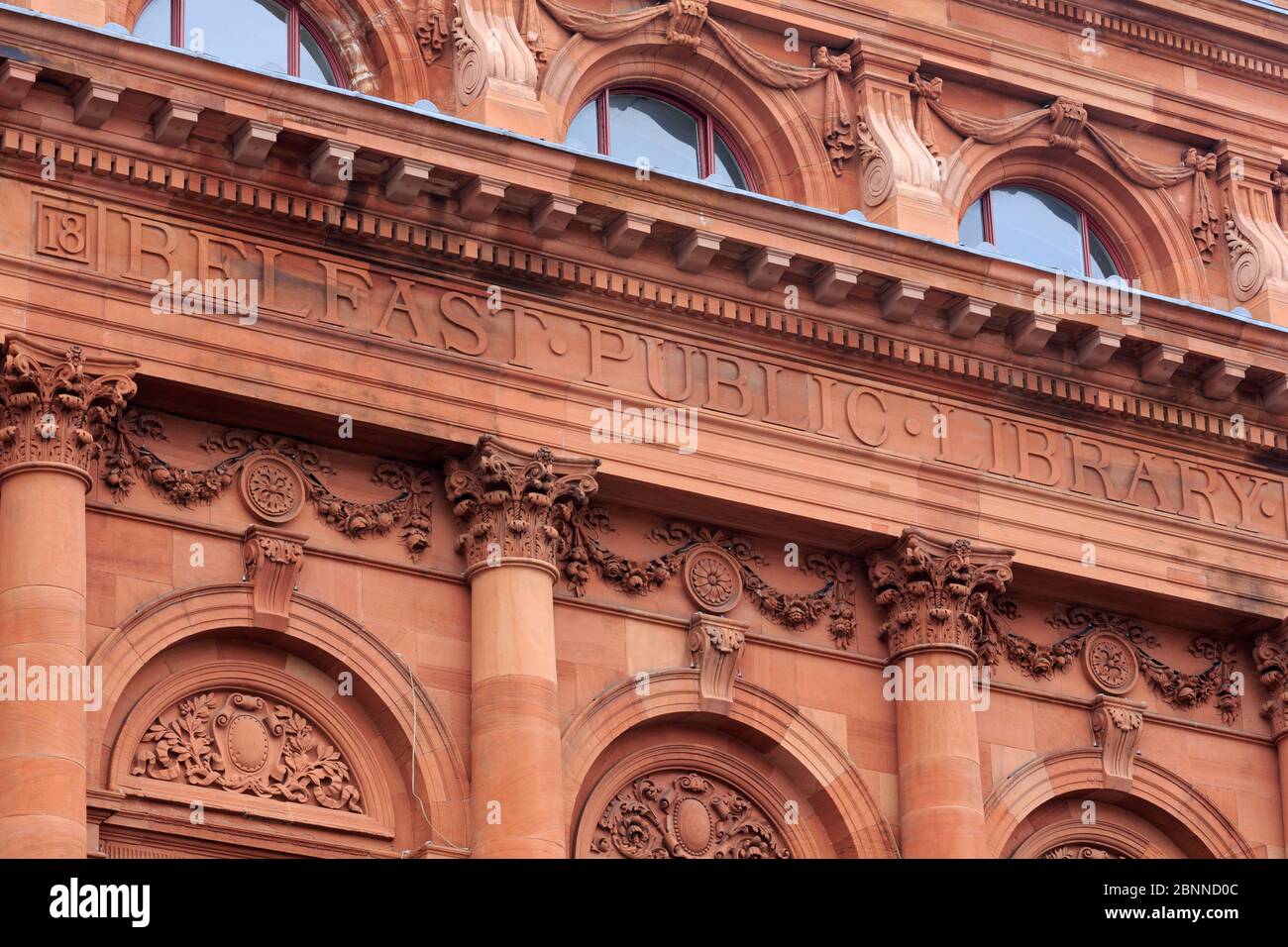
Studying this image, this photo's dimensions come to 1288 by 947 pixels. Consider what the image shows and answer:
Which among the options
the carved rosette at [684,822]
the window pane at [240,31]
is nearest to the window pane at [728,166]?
the window pane at [240,31]

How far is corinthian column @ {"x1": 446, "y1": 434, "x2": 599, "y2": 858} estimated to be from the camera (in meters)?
28.2

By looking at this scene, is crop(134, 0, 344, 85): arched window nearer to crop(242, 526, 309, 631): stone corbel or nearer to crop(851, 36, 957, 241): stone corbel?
crop(242, 526, 309, 631): stone corbel

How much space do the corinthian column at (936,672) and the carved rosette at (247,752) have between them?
5.16m

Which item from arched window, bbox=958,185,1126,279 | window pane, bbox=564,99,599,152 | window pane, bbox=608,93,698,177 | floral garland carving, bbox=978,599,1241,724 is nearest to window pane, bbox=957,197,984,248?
arched window, bbox=958,185,1126,279

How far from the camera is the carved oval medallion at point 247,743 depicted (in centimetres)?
2798

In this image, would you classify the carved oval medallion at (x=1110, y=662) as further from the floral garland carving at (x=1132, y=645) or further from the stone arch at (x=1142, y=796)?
the stone arch at (x=1142, y=796)

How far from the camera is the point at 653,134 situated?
3297cm

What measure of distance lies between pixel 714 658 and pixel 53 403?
6.45 meters

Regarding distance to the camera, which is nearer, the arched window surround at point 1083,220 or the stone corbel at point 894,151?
the stone corbel at point 894,151

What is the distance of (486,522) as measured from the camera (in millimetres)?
29219

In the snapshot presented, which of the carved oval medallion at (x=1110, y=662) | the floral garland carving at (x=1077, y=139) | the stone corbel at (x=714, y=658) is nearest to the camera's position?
the stone corbel at (x=714, y=658)

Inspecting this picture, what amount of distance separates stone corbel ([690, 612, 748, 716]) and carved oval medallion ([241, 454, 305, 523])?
382cm
